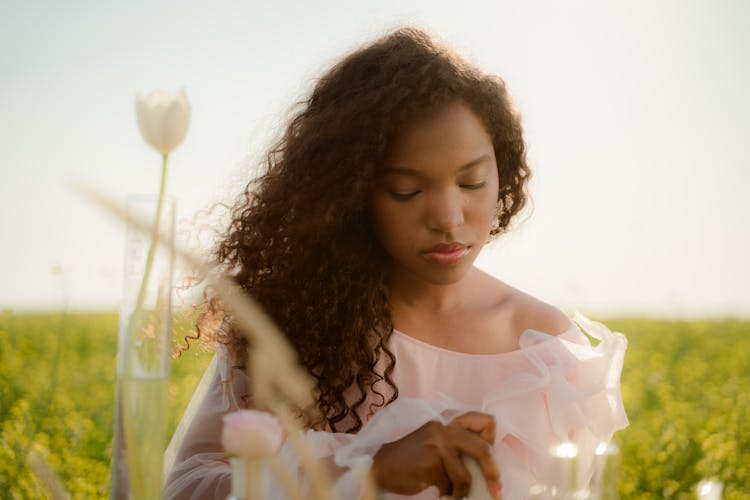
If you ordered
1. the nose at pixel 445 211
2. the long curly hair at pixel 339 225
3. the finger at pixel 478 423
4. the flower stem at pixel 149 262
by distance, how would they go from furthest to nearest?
the long curly hair at pixel 339 225, the nose at pixel 445 211, the finger at pixel 478 423, the flower stem at pixel 149 262

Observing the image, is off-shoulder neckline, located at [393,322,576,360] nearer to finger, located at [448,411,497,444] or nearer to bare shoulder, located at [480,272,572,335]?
bare shoulder, located at [480,272,572,335]

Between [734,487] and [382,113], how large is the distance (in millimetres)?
3492

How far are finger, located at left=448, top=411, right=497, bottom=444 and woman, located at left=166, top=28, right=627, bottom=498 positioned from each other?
148mm

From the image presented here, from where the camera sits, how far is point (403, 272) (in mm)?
2250

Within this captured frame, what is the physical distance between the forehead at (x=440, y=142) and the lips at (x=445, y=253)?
0.19 m

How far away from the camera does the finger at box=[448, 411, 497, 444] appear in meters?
1.39

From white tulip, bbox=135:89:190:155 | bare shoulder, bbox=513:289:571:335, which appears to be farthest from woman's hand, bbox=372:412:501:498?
bare shoulder, bbox=513:289:571:335

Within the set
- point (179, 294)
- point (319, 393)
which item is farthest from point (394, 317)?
point (179, 294)

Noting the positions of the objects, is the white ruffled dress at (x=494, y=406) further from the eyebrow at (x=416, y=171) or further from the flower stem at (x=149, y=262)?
the flower stem at (x=149, y=262)

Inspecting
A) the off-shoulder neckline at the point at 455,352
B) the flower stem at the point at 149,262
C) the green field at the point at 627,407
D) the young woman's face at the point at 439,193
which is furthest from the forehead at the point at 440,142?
the flower stem at the point at 149,262

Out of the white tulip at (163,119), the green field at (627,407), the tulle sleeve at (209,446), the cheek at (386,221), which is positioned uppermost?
the white tulip at (163,119)

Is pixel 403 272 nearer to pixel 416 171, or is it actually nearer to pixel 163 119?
pixel 416 171

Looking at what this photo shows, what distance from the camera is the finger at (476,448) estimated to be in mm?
1257

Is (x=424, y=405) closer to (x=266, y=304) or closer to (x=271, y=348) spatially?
(x=266, y=304)
